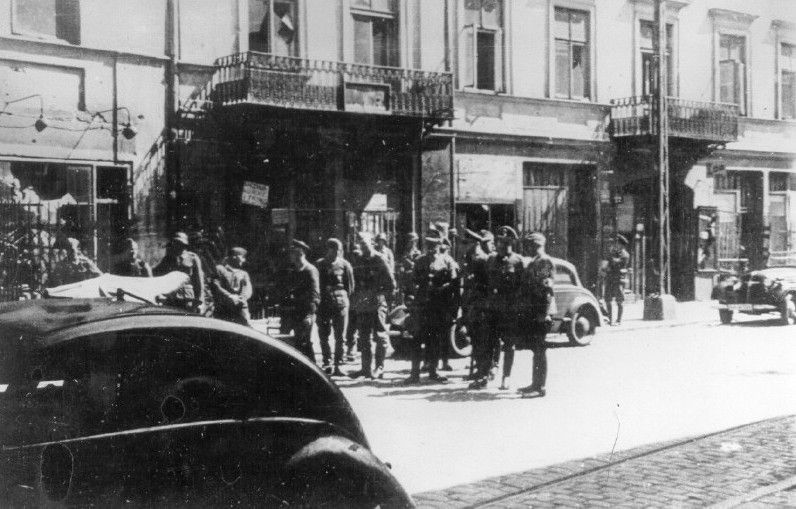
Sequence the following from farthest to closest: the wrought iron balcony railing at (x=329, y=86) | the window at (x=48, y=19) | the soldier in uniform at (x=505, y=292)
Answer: the wrought iron balcony railing at (x=329, y=86)
the soldier in uniform at (x=505, y=292)
the window at (x=48, y=19)

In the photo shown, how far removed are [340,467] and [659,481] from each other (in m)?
2.87

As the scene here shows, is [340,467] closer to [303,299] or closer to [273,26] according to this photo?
[303,299]

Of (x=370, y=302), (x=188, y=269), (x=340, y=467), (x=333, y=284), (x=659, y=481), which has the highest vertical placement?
(x=188, y=269)

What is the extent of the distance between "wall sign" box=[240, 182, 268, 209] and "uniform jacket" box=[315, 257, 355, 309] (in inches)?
115

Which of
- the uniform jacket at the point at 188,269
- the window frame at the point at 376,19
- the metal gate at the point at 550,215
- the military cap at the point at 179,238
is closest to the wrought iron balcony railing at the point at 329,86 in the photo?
the window frame at the point at 376,19

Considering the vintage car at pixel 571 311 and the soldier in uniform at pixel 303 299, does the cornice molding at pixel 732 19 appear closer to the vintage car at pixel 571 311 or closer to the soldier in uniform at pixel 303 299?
the vintage car at pixel 571 311

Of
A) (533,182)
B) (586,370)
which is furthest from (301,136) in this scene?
(586,370)

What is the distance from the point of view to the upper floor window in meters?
10.8

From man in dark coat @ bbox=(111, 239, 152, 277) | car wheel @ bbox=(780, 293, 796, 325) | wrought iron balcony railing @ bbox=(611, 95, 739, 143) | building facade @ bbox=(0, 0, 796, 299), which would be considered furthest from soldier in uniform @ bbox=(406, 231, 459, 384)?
car wheel @ bbox=(780, 293, 796, 325)

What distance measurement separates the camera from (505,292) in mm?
8758

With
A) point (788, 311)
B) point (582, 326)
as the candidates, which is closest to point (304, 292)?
point (582, 326)

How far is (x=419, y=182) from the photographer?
1466 cm

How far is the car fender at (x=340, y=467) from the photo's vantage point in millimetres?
3141

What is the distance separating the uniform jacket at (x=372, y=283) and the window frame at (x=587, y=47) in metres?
4.29
